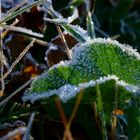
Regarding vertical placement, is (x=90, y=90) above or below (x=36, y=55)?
below

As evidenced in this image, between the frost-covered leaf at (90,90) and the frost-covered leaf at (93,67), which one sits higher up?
the frost-covered leaf at (93,67)

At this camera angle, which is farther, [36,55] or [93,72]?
[36,55]

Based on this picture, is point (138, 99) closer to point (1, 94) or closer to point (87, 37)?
point (87, 37)

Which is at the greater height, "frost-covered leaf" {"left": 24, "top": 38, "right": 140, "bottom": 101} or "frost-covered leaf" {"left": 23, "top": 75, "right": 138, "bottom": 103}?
"frost-covered leaf" {"left": 24, "top": 38, "right": 140, "bottom": 101}

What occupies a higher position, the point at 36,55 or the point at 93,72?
the point at 36,55

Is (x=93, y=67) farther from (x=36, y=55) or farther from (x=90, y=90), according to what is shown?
(x=36, y=55)

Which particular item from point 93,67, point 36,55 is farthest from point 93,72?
point 36,55

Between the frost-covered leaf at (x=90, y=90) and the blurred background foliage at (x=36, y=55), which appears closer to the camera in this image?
the frost-covered leaf at (x=90, y=90)

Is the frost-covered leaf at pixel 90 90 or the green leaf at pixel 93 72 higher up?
the green leaf at pixel 93 72
